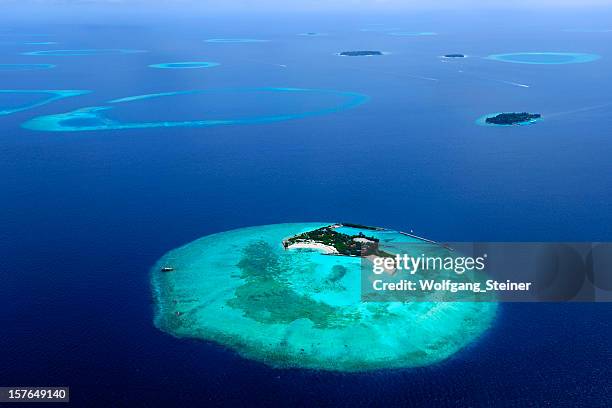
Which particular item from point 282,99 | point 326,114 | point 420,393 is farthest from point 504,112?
point 420,393

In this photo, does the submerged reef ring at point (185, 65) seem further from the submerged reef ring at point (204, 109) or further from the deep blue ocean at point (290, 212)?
the submerged reef ring at point (204, 109)

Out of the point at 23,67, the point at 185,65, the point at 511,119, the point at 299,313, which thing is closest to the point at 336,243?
the point at 299,313

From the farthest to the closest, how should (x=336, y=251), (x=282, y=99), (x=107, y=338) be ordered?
1. (x=282, y=99)
2. (x=336, y=251)
3. (x=107, y=338)

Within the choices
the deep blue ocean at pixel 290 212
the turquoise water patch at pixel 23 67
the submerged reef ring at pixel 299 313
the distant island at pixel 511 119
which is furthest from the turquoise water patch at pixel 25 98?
the distant island at pixel 511 119

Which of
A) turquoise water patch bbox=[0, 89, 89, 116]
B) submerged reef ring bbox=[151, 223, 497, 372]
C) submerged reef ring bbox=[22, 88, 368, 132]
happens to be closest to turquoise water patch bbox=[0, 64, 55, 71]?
turquoise water patch bbox=[0, 89, 89, 116]

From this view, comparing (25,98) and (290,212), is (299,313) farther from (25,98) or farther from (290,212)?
(25,98)

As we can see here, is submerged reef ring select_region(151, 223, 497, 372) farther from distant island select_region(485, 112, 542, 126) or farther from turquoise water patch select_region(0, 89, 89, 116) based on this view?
turquoise water patch select_region(0, 89, 89, 116)

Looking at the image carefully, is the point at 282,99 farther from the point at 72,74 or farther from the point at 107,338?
the point at 107,338
